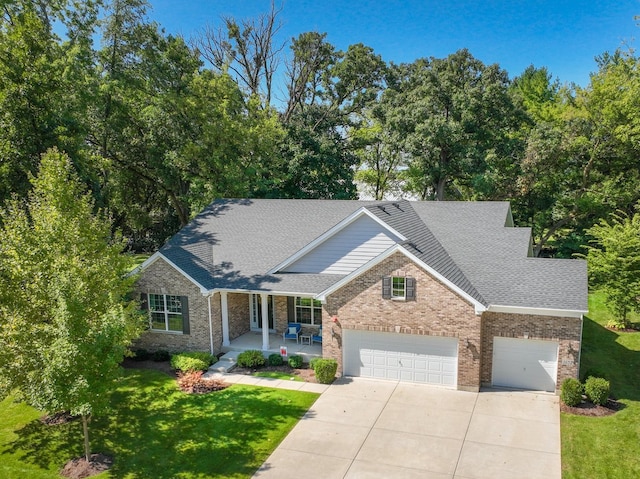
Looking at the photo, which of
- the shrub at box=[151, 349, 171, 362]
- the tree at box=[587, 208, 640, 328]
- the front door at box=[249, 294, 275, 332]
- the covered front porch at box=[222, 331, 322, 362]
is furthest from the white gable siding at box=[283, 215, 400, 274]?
the tree at box=[587, 208, 640, 328]

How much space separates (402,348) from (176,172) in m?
24.8

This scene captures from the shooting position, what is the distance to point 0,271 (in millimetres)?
14055

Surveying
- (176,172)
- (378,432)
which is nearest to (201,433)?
(378,432)

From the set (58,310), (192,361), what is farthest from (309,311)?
(58,310)

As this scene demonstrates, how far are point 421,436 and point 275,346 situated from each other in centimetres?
867

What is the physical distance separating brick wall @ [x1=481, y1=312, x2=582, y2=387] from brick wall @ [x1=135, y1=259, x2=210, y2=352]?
1124 centimetres

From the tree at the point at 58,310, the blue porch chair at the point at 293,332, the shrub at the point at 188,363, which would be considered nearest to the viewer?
the tree at the point at 58,310

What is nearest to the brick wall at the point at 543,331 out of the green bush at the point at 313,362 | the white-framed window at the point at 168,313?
the green bush at the point at 313,362

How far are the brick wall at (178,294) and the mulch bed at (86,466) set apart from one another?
743 centimetres

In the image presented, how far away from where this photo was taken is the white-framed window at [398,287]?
17438 millimetres

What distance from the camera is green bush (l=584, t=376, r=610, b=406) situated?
1555 centimetres

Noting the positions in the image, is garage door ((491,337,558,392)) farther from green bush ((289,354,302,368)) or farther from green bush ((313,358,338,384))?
green bush ((289,354,302,368))

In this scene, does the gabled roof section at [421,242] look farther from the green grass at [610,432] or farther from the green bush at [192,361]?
the green bush at [192,361]

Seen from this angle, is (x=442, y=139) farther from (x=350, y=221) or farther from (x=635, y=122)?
(x=350, y=221)
